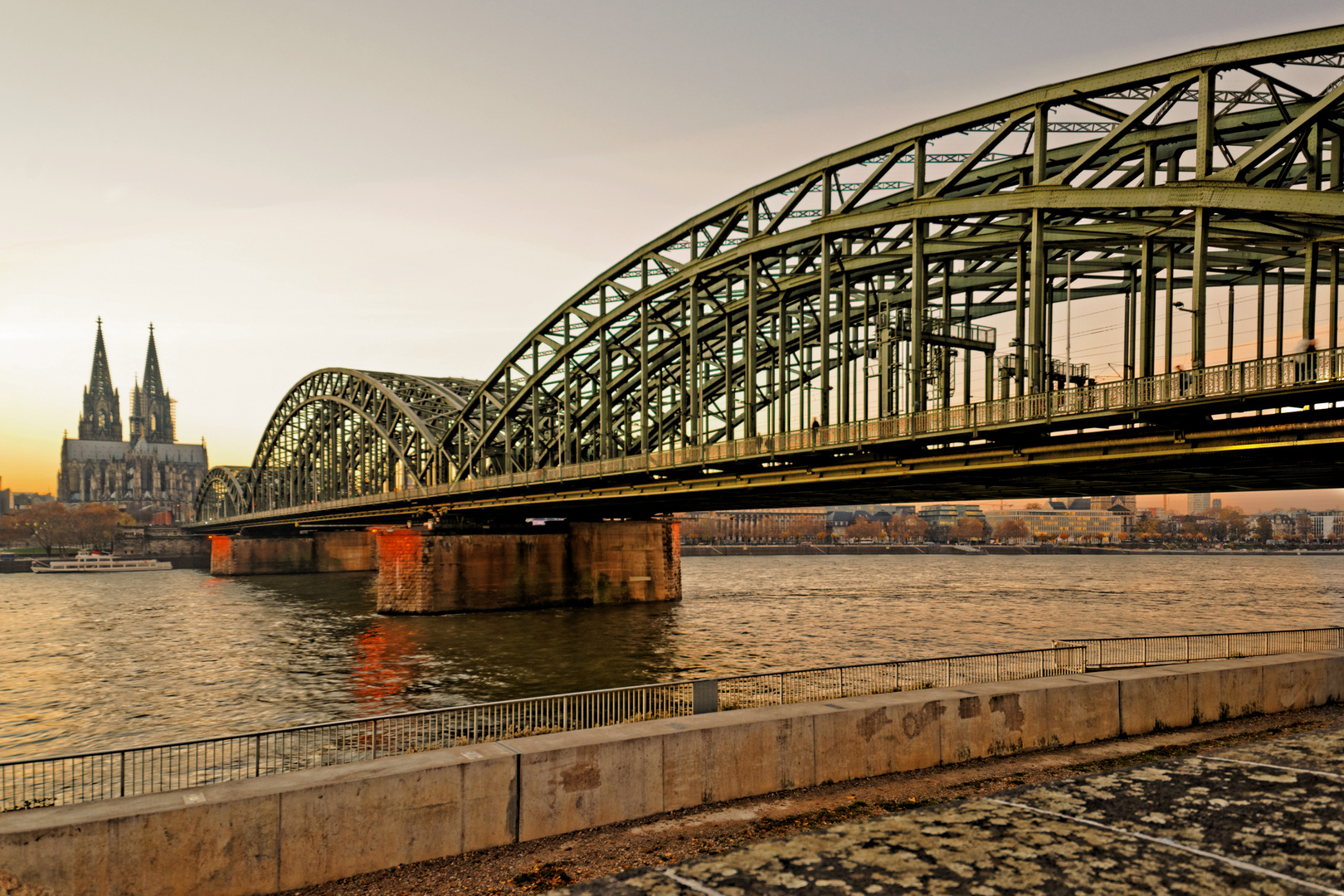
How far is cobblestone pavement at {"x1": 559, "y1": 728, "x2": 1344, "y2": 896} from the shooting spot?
1028 cm

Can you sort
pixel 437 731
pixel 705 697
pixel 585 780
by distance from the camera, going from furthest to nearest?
pixel 437 731
pixel 705 697
pixel 585 780

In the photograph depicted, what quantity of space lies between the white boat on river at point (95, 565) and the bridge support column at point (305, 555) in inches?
1146

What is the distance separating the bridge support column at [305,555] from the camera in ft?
440

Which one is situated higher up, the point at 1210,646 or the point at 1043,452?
the point at 1043,452

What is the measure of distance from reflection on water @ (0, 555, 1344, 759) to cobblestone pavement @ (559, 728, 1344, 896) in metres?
23.4

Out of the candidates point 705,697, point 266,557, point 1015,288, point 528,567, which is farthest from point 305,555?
point 705,697

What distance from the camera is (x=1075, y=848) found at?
11.3 m

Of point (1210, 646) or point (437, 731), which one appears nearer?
point (437, 731)

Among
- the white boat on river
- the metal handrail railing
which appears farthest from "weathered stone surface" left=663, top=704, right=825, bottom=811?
the white boat on river

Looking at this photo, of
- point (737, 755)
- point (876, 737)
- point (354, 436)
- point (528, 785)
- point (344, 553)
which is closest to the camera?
point (528, 785)

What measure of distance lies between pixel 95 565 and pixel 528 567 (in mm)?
112551

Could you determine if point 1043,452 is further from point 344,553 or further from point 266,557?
point 266,557

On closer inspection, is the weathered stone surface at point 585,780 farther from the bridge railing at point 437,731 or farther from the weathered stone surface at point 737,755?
the bridge railing at point 437,731

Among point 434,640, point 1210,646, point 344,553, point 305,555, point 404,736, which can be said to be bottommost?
point 305,555
